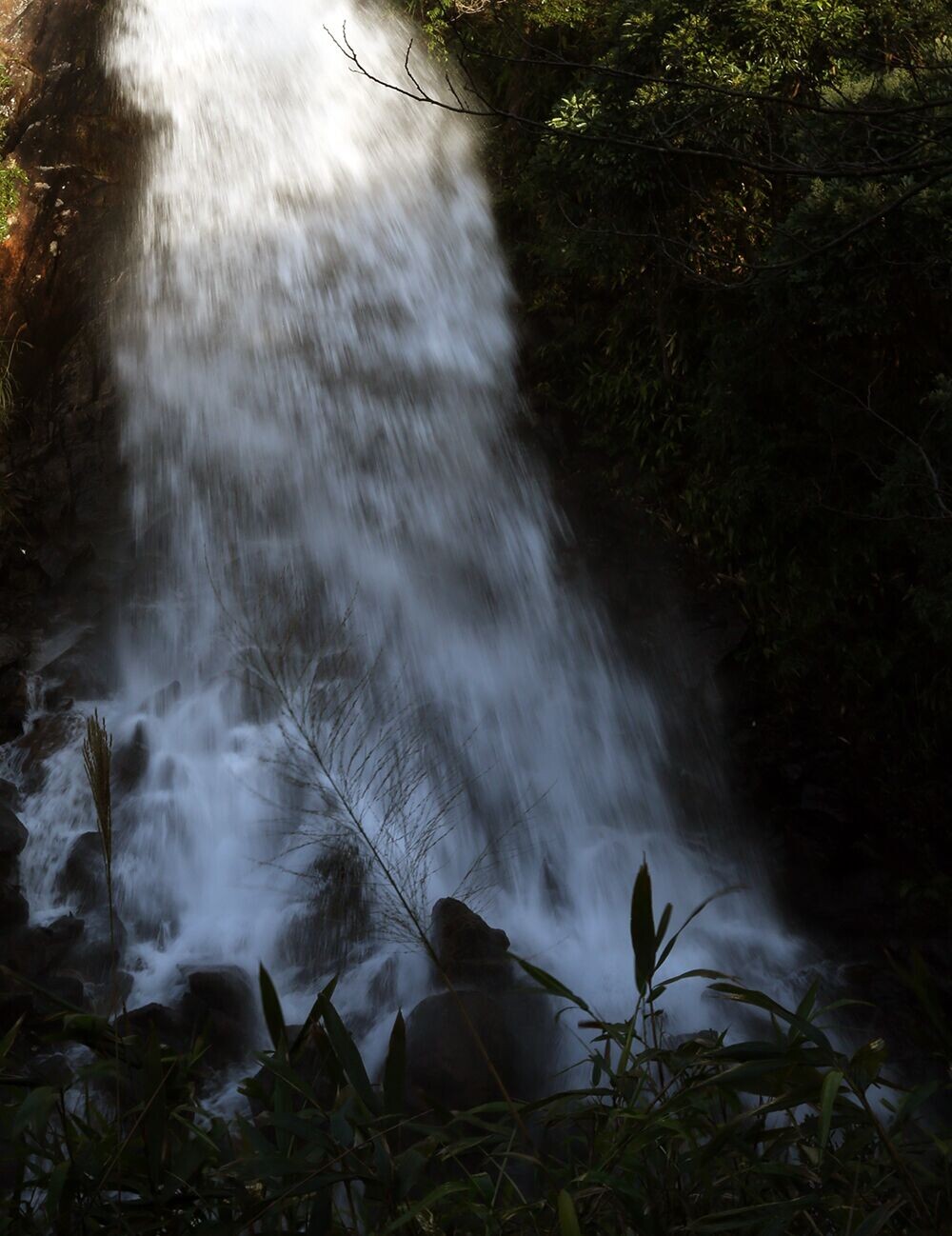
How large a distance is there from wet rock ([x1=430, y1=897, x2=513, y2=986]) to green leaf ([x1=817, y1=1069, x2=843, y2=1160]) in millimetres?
3434

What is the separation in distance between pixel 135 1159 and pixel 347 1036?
0.36 m

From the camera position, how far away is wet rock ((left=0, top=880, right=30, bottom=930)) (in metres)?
5.23

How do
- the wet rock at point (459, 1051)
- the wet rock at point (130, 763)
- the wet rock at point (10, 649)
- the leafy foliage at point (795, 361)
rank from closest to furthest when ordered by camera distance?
the wet rock at point (459, 1051), the leafy foliage at point (795, 361), the wet rock at point (130, 763), the wet rock at point (10, 649)

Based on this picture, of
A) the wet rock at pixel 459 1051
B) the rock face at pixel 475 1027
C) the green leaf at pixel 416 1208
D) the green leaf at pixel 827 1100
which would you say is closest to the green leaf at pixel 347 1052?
the green leaf at pixel 416 1208

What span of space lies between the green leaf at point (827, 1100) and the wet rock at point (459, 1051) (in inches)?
115

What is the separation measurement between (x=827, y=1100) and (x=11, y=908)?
194 inches

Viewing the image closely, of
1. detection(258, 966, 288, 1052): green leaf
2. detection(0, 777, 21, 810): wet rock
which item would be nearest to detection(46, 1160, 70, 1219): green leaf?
detection(258, 966, 288, 1052): green leaf

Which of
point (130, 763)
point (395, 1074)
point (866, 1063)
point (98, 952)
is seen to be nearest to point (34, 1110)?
point (395, 1074)

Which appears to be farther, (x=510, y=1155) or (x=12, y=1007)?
(x=12, y=1007)

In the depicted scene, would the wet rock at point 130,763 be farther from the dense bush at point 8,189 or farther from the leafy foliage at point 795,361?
the dense bush at point 8,189

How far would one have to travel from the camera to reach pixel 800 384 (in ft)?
20.4

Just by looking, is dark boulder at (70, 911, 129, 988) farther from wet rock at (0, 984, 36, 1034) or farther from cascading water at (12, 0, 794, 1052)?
wet rock at (0, 984, 36, 1034)

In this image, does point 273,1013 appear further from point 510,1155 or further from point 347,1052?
point 510,1155

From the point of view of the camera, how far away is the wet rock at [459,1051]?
430 cm
